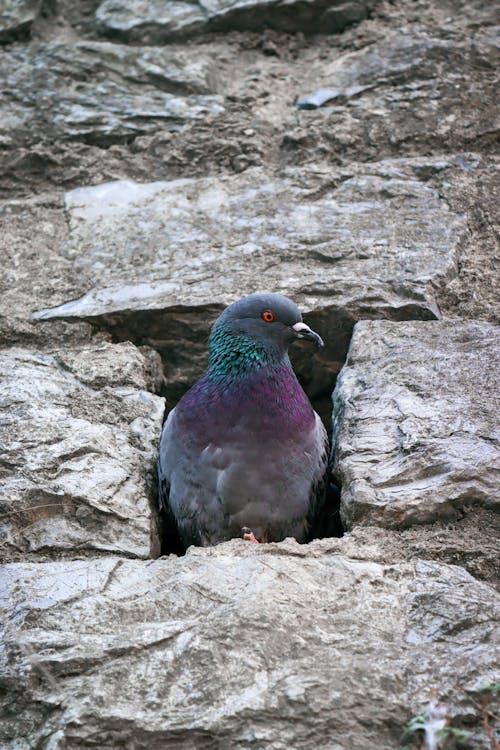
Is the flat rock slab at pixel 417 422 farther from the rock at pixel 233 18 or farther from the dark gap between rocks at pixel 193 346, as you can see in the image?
the rock at pixel 233 18

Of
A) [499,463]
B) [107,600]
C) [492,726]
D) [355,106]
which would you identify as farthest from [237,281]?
[492,726]

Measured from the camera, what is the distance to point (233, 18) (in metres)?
4.32

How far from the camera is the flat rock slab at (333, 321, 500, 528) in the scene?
8.96ft

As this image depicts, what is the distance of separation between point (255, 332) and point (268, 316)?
75 mm

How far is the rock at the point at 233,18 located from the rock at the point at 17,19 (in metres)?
0.34

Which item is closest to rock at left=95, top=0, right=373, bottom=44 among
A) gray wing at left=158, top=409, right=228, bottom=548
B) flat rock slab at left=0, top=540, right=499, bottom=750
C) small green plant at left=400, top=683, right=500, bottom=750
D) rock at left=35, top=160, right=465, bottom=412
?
rock at left=35, top=160, right=465, bottom=412

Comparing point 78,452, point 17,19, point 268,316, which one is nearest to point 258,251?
point 268,316

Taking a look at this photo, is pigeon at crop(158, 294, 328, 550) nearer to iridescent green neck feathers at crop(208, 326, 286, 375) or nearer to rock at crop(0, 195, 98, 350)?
iridescent green neck feathers at crop(208, 326, 286, 375)

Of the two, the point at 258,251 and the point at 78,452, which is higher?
the point at 258,251

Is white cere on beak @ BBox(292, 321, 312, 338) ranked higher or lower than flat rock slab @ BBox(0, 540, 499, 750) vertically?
higher

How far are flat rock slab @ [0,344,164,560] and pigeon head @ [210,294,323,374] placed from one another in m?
0.29

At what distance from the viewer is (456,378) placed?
312 cm

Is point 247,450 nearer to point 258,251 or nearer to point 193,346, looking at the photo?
point 193,346

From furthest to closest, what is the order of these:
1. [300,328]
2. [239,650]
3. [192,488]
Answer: [300,328]
[192,488]
[239,650]
